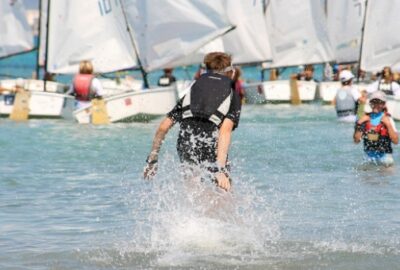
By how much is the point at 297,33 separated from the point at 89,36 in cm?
1330

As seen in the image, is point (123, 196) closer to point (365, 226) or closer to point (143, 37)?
point (365, 226)

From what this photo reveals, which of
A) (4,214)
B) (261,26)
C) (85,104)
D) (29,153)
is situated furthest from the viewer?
(261,26)

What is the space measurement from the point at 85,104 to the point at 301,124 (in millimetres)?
4690

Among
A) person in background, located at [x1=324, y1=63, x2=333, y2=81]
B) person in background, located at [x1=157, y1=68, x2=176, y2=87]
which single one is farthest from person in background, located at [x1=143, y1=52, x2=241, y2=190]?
person in background, located at [x1=324, y1=63, x2=333, y2=81]

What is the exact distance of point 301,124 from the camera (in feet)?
86.2

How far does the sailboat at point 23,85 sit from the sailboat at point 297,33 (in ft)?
28.8

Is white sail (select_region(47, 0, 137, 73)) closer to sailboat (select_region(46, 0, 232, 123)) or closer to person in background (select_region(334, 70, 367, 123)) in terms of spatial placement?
sailboat (select_region(46, 0, 232, 123))

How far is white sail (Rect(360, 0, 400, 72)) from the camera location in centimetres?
3125

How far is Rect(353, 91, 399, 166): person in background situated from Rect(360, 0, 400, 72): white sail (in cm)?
1609

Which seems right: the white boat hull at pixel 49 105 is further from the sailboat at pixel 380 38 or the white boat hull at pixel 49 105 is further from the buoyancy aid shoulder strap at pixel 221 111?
the buoyancy aid shoulder strap at pixel 221 111

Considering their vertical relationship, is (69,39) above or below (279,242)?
below

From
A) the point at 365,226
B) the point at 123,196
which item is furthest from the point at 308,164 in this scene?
the point at 365,226

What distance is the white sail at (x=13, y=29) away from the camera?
34.6 meters

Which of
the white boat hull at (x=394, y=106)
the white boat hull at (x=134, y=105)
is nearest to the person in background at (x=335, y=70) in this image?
the white boat hull at (x=394, y=106)
